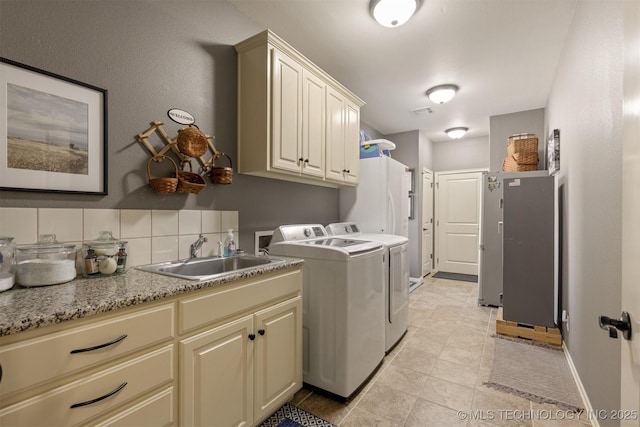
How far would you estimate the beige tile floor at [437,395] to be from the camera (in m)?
1.70

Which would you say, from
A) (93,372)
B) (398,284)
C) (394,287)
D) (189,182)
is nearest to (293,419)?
(93,372)

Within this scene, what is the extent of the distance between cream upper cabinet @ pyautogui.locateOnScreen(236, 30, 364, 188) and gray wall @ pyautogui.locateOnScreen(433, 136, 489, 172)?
4.18 m

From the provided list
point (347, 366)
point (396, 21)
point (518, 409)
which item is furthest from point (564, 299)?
point (396, 21)

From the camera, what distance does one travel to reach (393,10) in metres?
2.01

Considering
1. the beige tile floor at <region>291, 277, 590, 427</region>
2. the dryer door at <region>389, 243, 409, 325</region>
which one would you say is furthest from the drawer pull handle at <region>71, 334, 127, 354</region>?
the dryer door at <region>389, 243, 409, 325</region>

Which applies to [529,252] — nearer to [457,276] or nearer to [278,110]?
[278,110]

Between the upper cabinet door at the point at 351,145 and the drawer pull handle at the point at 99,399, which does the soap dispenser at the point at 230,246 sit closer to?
the drawer pull handle at the point at 99,399

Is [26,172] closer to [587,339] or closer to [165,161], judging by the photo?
[165,161]

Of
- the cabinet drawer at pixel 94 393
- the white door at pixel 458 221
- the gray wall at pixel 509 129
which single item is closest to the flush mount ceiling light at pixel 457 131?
the gray wall at pixel 509 129

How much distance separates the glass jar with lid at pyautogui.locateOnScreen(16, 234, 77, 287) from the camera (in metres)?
1.10

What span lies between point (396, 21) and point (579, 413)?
278cm

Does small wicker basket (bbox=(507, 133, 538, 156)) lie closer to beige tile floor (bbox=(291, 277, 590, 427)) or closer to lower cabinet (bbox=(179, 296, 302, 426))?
beige tile floor (bbox=(291, 277, 590, 427))

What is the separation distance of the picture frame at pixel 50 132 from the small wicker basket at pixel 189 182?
0.37 metres

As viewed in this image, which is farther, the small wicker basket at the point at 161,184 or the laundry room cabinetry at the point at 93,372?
the small wicker basket at the point at 161,184
